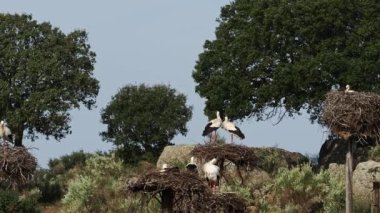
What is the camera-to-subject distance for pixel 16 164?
139 feet

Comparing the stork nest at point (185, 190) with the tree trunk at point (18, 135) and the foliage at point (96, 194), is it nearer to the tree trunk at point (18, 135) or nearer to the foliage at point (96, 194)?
the foliage at point (96, 194)

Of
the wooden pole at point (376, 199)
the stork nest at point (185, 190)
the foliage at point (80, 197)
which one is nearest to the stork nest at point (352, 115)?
the wooden pole at point (376, 199)

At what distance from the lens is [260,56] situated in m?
56.9

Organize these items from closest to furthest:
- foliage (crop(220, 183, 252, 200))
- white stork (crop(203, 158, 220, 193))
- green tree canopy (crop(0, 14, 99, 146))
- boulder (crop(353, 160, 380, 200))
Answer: white stork (crop(203, 158, 220, 193)), foliage (crop(220, 183, 252, 200)), boulder (crop(353, 160, 380, 200)), green tree canopy (crop(0, 14, 99, 146))

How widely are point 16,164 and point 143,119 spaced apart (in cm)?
1898

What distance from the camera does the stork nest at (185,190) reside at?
79.5 ft

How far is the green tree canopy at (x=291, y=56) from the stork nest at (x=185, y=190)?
28.1 meters

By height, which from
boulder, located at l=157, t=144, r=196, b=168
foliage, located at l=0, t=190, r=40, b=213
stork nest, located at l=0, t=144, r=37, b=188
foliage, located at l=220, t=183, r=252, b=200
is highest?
boulder, located at l=157, t=144, r=196, b=168

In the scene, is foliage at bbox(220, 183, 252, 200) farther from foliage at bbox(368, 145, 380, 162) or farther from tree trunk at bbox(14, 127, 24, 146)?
tree trunk at bbox(14, 127, 24, 146)

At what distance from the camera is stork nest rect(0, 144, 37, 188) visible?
1668 inches

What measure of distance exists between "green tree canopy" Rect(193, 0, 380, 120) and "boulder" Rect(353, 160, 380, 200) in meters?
7.97

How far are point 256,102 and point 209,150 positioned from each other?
2501cm

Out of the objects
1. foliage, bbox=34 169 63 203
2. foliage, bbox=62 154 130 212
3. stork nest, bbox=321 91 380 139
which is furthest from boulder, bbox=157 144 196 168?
stork nest, bbox=321 91 380 139

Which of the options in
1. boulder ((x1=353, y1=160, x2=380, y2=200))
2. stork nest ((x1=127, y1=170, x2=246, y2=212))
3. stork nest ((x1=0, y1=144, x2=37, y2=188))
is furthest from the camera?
boulder ((x1=353, y1=160, x2=380, y2=200))
